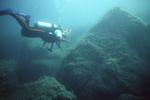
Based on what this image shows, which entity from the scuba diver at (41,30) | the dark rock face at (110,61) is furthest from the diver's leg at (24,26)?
the dark rock face at (110,61)

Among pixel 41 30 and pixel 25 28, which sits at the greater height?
pixel 41 30

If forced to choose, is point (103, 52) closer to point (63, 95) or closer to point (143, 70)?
point (143, 70)

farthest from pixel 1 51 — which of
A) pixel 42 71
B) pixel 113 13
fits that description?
pixel 113 13

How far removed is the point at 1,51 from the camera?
1931 centimetres

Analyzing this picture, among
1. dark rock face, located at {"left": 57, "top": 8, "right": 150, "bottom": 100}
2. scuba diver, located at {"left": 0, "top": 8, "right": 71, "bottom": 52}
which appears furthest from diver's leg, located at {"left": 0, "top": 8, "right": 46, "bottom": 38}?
dark rock face, located at {"left": 57, "top": 8, "right": 150, "bottom": 100}

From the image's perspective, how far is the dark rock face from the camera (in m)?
5.69

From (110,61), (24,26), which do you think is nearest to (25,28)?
(24,26)

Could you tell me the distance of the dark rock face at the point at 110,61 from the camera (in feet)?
18.7

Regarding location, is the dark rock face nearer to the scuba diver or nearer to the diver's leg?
the scuba diver

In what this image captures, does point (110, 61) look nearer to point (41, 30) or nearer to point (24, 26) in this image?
point (41, 30)

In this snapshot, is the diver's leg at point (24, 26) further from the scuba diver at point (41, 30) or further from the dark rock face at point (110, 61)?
the dark rock face at point (110, 61)

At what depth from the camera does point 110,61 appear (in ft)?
20.4

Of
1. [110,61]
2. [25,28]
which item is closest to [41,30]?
[25,28]

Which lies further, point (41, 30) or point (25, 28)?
point (41, 30)
